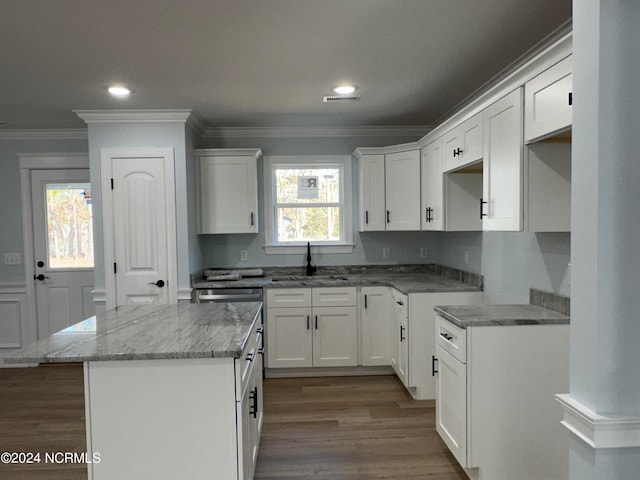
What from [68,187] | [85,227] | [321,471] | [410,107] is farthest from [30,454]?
[410,107]

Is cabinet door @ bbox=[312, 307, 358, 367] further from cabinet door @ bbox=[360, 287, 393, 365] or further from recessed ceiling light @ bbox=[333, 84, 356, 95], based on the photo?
recessed ceiling light @ bbox=[333, 84, 356, 95]

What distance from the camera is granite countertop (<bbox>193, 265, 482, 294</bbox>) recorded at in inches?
130

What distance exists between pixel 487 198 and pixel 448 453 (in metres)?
1.60

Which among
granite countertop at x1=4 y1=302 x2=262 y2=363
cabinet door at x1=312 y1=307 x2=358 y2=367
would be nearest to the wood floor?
cabinet door at x1=312 y1=307 x2=358 y2=367

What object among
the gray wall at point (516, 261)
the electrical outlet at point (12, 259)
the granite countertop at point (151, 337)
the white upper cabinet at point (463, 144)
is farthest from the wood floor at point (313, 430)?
the white upper cabinet at point (463, 144)

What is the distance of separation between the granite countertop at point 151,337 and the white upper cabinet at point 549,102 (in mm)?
1659

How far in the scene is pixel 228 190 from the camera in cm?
402

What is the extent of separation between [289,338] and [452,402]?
1792 mm

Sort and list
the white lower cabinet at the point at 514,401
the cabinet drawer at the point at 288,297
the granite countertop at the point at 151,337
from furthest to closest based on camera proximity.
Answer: the cabinet drawer at the point at 288,297 < the white lower cabinet at the point at 514,401 < the granite countertop at the point at 151,337

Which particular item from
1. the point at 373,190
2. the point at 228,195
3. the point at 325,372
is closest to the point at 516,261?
the point at 373,190

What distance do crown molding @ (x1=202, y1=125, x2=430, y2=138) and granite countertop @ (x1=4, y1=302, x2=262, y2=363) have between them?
2.38 metres

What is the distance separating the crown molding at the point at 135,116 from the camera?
3.50 metres

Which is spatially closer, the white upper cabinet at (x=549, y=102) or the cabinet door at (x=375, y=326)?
the white upper cabinet at (x=549, y=102)

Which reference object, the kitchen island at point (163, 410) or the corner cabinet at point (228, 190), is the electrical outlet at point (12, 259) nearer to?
the corner cabinet at point (228, 190)
